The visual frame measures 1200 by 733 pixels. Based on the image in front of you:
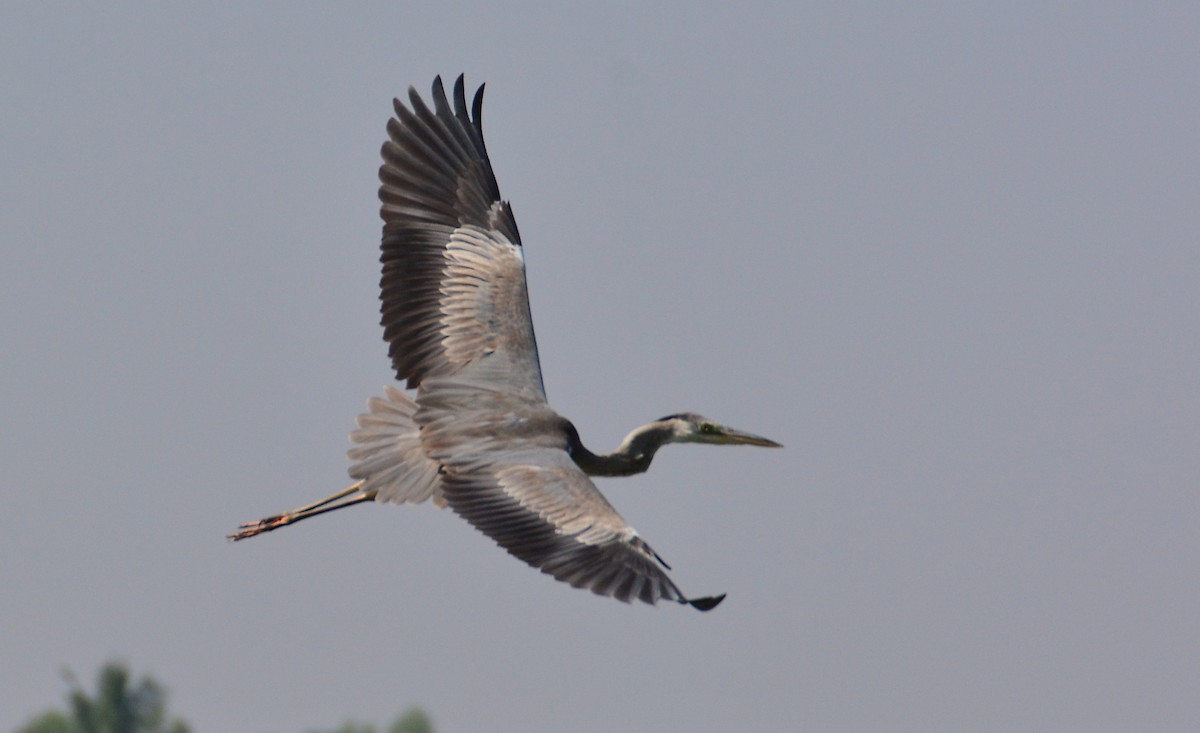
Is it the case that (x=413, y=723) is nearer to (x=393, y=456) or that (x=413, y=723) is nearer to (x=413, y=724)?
(x=413, y=724)

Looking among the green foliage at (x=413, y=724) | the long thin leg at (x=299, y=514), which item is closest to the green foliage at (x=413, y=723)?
the green foliage at (x=413, y=724)

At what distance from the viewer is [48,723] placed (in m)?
56.5

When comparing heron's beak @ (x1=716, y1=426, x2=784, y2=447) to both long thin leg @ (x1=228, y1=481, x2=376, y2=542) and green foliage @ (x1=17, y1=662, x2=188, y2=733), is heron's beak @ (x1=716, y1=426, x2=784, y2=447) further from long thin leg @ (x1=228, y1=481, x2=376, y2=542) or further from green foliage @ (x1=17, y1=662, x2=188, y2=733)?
green foliage @ (x1=17, y1=662, x2=188, y2=733)

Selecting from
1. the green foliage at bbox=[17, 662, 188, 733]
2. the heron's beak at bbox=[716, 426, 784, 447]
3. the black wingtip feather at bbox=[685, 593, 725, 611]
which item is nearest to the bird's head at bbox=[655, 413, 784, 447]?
the heron's beak at bbox=[716, 426, 784, 447]

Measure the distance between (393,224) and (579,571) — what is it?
3.82 metres

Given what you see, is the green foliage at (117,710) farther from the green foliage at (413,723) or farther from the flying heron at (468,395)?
the flying heron at (468,395)

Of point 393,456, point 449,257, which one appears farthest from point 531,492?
point 449,257

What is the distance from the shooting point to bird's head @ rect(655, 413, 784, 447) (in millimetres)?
15125

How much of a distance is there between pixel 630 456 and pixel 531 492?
6.72 ft

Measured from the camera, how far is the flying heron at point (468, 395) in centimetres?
1276

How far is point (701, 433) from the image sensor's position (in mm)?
15273

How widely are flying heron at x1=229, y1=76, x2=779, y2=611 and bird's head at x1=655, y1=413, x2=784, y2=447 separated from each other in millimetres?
11

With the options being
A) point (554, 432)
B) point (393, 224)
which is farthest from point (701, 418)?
point (393, 224)

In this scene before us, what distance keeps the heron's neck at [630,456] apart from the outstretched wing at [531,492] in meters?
0.71
